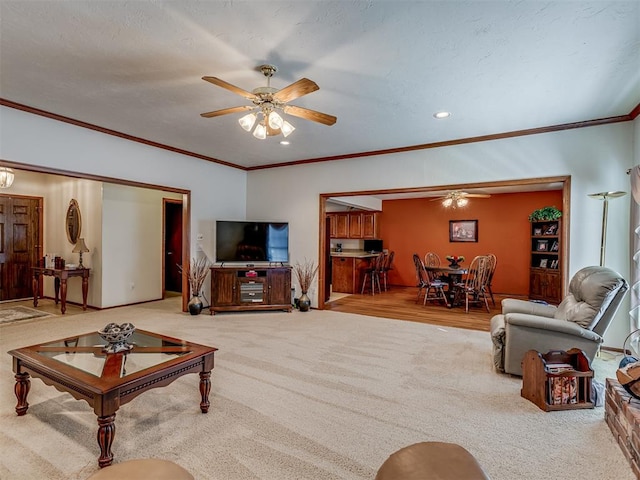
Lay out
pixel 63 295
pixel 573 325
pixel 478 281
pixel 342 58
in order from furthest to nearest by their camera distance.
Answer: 1. pixel 478 281
2. pixel 63 295
3. pixel 573 325
4. pixel 342 58

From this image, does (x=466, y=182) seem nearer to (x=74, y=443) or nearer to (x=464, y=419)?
(x=464, y=419)

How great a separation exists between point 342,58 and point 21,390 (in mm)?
3315

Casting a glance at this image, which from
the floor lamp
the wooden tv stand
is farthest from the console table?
the floor lamp

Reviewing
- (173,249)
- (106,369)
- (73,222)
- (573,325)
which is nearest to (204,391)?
(106,369)

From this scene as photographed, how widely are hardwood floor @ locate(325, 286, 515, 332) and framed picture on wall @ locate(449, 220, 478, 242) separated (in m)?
1.57

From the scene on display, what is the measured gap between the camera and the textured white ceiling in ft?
6.91

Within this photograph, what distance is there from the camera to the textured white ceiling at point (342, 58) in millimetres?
2107

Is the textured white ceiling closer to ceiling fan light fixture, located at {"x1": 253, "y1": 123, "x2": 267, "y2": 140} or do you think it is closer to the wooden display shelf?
ceiling fan light fixture, located at {"x1": 253, "y1": 123, "x2": 267, "y2": 140}

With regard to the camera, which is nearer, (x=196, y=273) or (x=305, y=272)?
(x=196, y=273)

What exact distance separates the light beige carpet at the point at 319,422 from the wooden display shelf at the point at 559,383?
0.23 feet

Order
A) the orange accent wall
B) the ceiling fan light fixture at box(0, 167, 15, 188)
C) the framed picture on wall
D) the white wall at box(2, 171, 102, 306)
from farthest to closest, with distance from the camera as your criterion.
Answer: the framed picture on wall, the orange accent wall, the white wall at box(2, 171, 102, 306), the ceiling fan light fixture at box(0, 167, 15, 188)

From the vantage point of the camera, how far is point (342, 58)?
8.59 feet

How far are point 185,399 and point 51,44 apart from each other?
2.82 m

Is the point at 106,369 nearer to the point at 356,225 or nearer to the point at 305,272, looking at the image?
the point at 305,272
